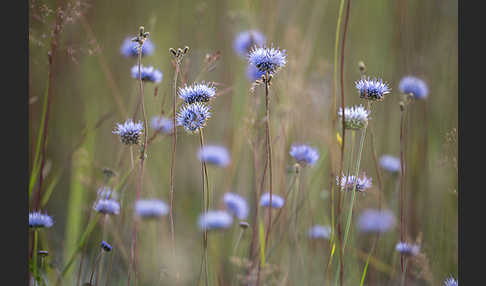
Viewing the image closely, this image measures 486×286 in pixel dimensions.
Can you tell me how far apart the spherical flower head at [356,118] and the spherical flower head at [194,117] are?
360mm

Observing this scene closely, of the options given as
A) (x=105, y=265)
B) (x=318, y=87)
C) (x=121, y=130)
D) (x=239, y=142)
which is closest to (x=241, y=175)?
(x=239, y=142)

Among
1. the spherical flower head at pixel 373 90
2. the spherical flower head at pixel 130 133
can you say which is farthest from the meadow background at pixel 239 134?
the spherical flower head at pixel 373 90

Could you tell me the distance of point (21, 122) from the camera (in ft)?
3.90

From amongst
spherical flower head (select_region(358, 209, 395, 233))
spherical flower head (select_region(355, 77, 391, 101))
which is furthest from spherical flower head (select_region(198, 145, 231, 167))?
spherical flower head (select_region(355, 77, 391, 101))

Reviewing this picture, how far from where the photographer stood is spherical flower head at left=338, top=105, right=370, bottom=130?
3.43 ft

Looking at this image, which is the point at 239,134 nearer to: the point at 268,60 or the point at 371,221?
the point at 371,221

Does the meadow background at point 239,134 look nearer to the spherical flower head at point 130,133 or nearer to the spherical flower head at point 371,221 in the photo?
the spherical flower head at point 371,221

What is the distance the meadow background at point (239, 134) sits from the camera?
1.50m

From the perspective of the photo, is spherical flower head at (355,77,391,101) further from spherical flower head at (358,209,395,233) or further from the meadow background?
spherical flower head at (358,209,395,233)

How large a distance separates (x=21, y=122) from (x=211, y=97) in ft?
1.95

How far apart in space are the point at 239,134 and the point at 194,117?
94cm

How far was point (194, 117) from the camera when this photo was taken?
1.04 m

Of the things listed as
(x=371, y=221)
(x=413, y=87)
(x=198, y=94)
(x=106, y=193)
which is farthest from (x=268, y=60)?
(x=371, y=221)

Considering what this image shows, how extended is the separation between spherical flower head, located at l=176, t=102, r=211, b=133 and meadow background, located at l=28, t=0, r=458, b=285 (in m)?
0.26
